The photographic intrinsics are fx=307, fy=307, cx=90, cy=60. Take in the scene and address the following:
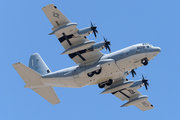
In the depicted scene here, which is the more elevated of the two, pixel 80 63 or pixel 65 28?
pixel 65 28

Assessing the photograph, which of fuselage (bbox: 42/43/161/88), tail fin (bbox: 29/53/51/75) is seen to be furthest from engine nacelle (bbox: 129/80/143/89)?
tail fin (bbox: 29/53/51/75)

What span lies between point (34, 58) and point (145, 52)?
15285 millimetres

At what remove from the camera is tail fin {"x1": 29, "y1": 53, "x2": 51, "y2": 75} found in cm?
4047

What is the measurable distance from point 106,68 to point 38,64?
1002 centimetres

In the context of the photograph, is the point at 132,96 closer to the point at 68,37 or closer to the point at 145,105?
the point at 145,105

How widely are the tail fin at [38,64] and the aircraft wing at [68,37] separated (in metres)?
4.78

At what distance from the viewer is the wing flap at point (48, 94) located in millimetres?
40438

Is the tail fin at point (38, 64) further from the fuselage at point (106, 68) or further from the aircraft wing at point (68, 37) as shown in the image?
the aircraft wing at point (68, 37)

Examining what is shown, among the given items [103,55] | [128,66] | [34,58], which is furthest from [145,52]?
[34,58]

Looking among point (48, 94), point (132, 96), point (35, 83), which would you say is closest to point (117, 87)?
point (132, 96)

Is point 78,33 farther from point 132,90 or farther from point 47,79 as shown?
point 132,90

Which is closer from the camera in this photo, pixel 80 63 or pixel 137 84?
pixel 80 63

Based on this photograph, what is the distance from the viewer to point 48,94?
1608 inches

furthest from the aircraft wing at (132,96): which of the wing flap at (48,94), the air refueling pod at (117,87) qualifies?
the wing flap at (48,94)
